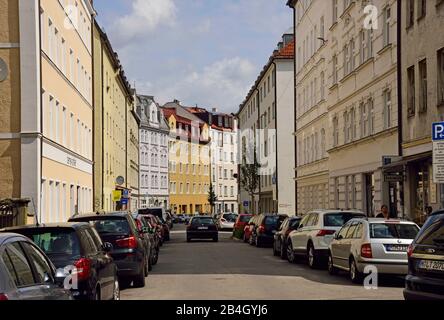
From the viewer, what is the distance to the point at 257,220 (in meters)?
37.4

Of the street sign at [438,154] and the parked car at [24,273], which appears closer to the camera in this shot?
the parked car at [24,273]

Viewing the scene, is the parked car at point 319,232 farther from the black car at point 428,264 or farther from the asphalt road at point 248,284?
the black car at point 428,264

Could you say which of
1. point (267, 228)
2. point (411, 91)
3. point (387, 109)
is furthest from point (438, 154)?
point (267, 228)

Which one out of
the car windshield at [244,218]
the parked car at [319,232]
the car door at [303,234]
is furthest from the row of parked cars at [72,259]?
the car windshield at [244,218]

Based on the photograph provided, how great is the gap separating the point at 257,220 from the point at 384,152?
8.95 meters

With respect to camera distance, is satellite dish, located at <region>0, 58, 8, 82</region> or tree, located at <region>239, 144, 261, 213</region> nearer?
satellite dish, located at <region>0, 58, 8, 82</region>

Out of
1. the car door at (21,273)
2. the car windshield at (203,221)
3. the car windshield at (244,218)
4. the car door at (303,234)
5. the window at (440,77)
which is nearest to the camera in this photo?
the car door at (21,273)

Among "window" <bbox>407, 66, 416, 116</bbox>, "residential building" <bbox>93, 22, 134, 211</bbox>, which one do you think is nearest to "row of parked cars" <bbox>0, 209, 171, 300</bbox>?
"window" <bbox>407, 66, 416, 116</bbox>

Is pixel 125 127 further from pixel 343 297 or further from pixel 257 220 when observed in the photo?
pixel 343 297

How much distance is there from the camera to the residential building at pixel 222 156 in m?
121

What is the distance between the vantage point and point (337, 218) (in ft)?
70.9

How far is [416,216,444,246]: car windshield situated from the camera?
10.1 meters

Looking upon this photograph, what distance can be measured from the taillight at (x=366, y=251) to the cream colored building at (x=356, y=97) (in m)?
13.0

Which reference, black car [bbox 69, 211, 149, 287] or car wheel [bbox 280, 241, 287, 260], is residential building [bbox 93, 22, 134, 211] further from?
black car [bbox 69, 211, 149, 287]
